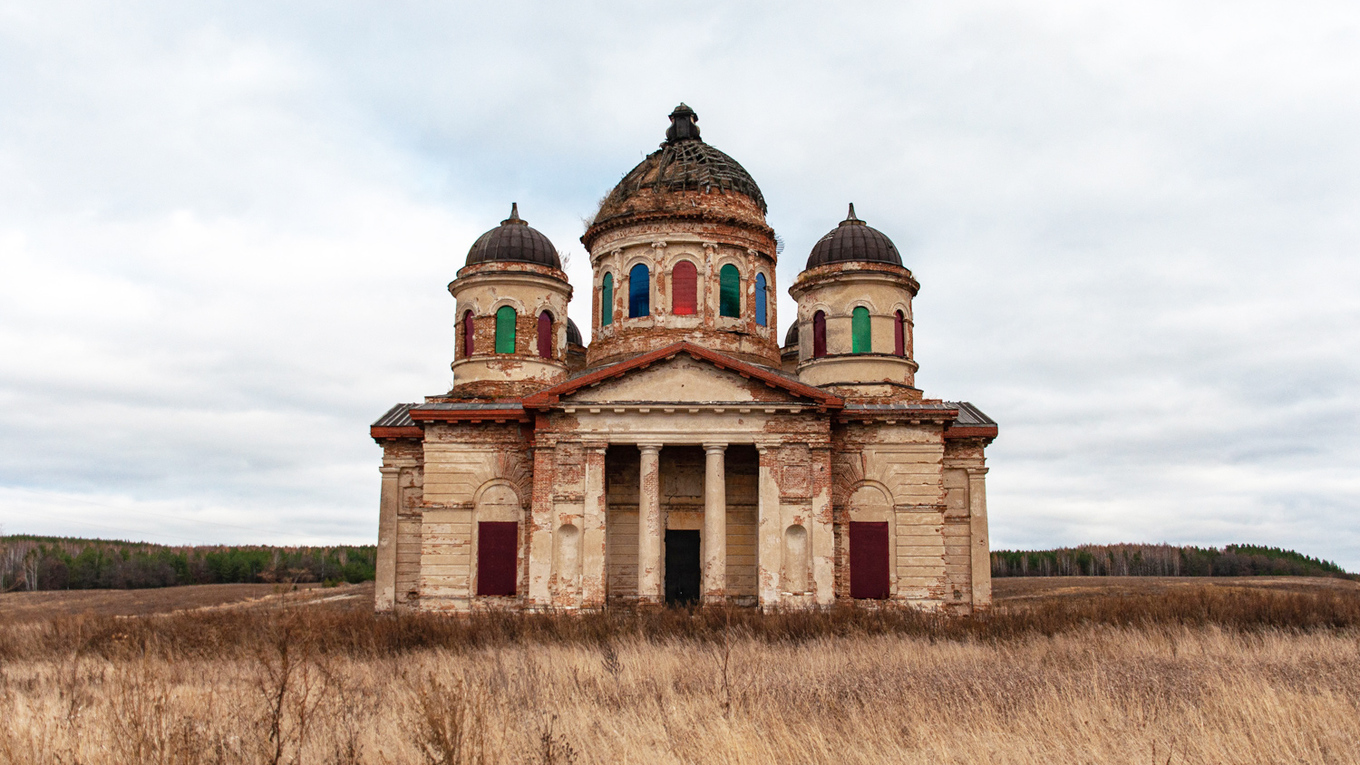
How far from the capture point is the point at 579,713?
345 inches

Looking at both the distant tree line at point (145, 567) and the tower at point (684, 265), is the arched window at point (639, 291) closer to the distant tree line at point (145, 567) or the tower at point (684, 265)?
the tower at point (684, 265)

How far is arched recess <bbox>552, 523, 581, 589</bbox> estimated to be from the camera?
822 inches

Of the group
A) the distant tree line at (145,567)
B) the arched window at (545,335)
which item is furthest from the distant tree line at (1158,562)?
the arched window at (545,335)

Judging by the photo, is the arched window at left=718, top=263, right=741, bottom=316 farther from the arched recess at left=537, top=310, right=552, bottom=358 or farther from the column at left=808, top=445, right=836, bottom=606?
the column at left=808, top=445, right=836, bottom=606

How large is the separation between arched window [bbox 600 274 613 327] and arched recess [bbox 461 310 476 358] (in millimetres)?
3476

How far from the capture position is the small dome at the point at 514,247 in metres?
24.8

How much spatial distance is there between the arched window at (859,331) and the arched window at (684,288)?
13.2ft

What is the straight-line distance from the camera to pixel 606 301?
26000 millimetres

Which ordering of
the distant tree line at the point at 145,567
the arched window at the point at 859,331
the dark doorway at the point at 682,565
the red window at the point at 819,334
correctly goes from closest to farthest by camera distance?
1. the dark doorway at the point at 682,565
2. the arched window at the point at 859,331
3. the red window at the point at 819,334
4. the distant tree line at the point at 145,567

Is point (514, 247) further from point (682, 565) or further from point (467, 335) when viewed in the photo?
point (682, 565)

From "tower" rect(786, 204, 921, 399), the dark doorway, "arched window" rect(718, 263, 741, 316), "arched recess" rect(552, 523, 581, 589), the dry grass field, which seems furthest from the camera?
"arched window" rect(718, 263, 741, 316)

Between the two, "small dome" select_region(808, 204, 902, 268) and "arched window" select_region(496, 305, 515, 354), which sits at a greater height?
"small dome" select_region(808, 204, 902, 268)

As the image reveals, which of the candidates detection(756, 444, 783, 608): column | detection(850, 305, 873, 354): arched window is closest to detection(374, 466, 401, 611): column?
detection(756, 444, 783, 608): column

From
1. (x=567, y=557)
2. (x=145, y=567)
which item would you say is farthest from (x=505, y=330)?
(x=145, y=567)
